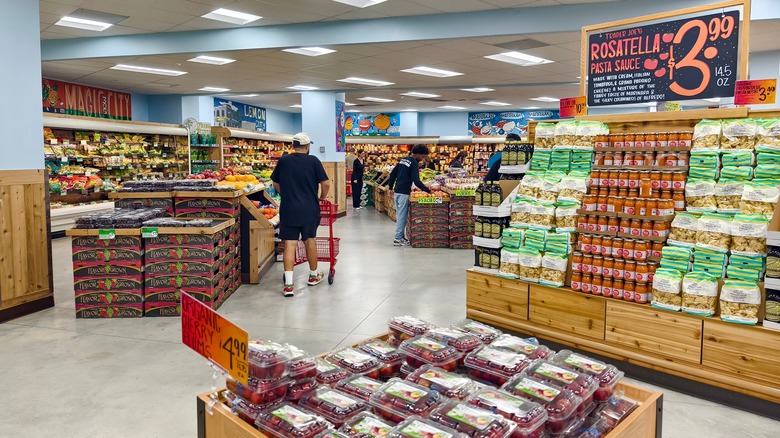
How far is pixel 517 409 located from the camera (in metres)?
1.65

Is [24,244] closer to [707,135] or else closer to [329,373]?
[329,373]

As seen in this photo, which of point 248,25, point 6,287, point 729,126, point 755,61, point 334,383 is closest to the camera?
point 334,383

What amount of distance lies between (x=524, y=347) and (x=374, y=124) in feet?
73.8

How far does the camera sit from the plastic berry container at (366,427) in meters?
1.58

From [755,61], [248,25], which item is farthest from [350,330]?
[755,61]

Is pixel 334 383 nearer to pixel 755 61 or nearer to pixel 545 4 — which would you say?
pixel 545 4

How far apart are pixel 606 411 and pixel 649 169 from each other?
2.50 meters

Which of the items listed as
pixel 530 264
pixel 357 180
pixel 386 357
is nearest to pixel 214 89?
pixel 357 180

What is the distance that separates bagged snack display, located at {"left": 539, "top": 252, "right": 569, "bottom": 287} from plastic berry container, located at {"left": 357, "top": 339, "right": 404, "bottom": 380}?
2.28 m

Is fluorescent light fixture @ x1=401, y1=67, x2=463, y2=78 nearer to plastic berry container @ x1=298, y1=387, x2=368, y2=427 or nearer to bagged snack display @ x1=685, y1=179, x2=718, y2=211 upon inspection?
bagged snack display @ x1=685, y1=179, x2=718, y2=211

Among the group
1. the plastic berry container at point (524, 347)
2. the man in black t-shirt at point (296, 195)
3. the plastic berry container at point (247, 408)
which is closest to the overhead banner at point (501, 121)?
the man in black t-shirt at point (296, 195)

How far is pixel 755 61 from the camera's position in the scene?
9.84 meters

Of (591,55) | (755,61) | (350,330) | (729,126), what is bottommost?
(350,330)

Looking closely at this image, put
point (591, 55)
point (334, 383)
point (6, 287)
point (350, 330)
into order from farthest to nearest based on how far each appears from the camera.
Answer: point (6, 287)
point (350, 330)
point (591, 55)
point (334, 383)
